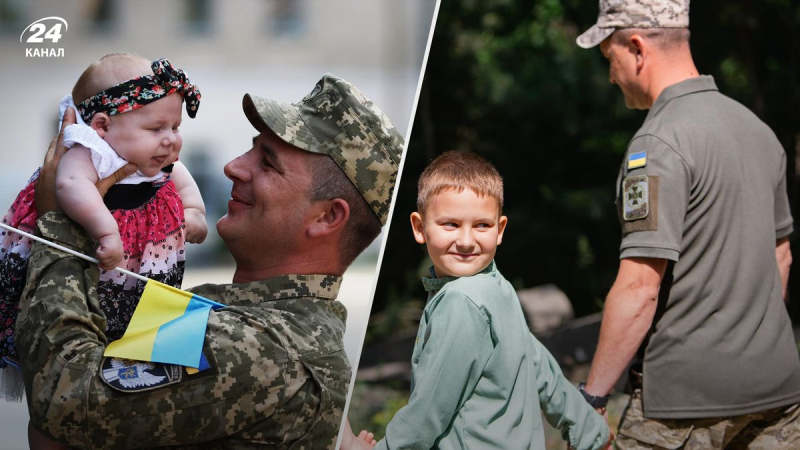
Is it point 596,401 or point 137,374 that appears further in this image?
point 596,401

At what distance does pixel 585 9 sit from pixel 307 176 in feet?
18.7

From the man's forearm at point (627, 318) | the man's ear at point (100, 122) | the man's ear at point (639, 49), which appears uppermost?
the man's ear at point (100, 122)

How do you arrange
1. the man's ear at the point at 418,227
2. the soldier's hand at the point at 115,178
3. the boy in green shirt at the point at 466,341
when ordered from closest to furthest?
the soldier's hand at the point at 115,178 → the boy in green shirt at the point at 466,341 → the man's ear at the point at 418,227

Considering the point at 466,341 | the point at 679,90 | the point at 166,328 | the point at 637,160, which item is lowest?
the point at 466,341

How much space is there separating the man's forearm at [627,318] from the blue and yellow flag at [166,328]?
3.76ft

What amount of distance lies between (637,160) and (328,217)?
3.14ft

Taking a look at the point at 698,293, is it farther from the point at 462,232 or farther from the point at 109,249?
the point at 109,249

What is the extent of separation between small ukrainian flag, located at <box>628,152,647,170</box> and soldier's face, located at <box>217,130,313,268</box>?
999 millimetres

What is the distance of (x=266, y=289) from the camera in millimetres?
2498

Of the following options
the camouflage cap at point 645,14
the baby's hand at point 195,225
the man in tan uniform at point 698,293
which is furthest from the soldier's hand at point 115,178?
the camouflage cap at point 645,14

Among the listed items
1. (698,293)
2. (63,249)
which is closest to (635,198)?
(698,293)

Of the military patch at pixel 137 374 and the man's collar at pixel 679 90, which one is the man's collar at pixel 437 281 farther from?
the man's collar at pixel 679 90

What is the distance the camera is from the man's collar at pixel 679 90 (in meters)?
3.07

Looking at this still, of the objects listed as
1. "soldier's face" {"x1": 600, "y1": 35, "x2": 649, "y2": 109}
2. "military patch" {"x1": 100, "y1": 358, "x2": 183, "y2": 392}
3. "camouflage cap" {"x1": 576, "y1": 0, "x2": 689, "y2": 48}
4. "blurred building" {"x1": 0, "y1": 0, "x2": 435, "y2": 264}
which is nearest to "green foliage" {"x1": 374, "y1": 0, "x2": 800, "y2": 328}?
"soldier's face" {"x1": 600, "y1": 35, "x2": 649, "y2": 109}
